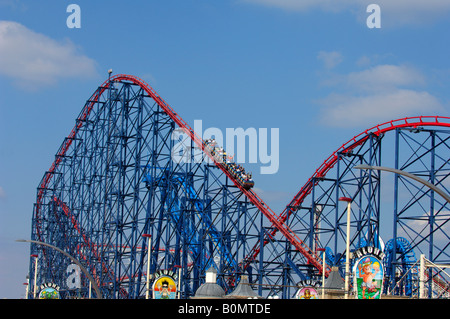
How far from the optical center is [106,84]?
53281 millimetres

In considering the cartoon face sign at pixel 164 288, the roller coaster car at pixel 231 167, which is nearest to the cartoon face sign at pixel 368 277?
the cartoon face sign at pixel 164 288

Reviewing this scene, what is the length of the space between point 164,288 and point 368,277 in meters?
11.1

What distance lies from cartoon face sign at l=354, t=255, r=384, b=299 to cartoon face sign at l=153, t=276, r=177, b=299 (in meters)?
10.4

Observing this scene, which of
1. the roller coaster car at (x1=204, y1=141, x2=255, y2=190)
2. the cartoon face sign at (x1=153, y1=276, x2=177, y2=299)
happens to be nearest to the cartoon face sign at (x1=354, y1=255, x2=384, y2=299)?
the cartoon face sign at (x1=153, y1=276, x2=177, y2=299)

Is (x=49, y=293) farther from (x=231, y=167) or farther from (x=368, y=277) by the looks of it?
(x=368, y=277)

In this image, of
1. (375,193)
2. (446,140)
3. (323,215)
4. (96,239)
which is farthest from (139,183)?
(446,140)

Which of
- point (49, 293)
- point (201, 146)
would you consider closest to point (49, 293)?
point (49, 293)

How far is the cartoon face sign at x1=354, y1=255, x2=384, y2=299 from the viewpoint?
2523 cm

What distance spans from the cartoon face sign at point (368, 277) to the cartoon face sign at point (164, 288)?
1041 centimetres

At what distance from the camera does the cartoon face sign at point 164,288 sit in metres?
33.6

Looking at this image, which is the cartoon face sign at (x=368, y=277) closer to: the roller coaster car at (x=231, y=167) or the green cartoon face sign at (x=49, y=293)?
the roller coaster car at (x=231, y=167)

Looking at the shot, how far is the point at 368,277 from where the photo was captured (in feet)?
84.1

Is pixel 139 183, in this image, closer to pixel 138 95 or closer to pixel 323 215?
pixel 138 95

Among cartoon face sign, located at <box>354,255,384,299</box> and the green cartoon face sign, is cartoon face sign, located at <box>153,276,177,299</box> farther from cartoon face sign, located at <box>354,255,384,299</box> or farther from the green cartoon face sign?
the green cartoon face sign
